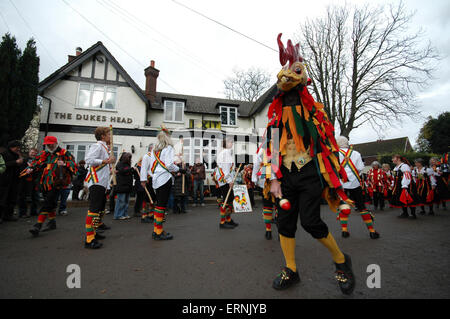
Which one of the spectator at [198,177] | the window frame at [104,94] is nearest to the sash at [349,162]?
the spectator at [198,177]

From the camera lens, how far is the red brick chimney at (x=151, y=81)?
16.6 m

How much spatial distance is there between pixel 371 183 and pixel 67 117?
16152mm

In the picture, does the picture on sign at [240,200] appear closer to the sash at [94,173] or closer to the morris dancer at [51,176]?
the sash at [94,173]

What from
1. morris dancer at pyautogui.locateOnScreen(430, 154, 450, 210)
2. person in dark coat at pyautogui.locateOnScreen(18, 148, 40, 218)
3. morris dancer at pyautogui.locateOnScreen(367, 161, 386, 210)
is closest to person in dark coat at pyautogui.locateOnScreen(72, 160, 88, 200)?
person in dark coat at pyautogui.locateOnScreen(18, 148, 40, 218)

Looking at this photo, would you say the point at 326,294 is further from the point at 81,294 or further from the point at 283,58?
the point at 283,58

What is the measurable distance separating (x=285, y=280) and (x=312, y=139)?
4.69 ft

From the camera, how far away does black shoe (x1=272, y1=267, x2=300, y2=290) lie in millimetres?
2157

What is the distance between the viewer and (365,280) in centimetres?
237

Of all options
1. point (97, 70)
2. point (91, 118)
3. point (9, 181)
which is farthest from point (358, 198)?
point (97, 70)

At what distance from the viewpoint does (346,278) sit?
2.07m

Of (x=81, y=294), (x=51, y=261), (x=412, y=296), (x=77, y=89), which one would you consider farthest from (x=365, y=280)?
(x=77, y=89)

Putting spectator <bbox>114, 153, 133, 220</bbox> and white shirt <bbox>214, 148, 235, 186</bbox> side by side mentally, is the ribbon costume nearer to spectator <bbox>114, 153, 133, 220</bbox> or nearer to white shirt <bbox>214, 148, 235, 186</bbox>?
white shirt <bbox>214, 148, 235, 186</bbox>

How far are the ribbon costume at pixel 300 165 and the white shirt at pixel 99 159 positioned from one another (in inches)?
117

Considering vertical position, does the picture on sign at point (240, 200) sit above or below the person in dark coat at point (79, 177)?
below
